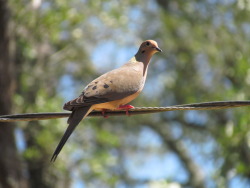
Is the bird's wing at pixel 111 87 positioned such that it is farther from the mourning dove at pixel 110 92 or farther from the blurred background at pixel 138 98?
the blurred background at pixel 138 98

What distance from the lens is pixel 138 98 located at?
1214cm

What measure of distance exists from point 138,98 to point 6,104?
4.81 meters

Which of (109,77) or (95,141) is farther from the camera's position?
(95,141)

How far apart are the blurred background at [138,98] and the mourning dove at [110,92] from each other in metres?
2.70

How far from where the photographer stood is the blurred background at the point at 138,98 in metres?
7.98

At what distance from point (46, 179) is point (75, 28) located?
10.3 ft

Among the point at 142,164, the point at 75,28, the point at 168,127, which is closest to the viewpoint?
the point at 75,28

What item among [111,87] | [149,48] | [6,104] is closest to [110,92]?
[111,87]

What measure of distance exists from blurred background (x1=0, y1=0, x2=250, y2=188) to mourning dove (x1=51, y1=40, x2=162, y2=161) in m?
2.70

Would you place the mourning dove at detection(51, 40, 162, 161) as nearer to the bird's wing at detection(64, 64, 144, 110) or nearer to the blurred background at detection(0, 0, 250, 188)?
the bird's wing at detection(64, 64, 144, 110)

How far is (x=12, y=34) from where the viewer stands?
7992 mm

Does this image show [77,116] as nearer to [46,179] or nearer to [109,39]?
[46,179]

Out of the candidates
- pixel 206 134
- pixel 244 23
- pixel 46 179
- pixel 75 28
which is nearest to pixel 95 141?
pixel 46 179

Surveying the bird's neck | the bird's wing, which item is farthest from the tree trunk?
the bird's wing
